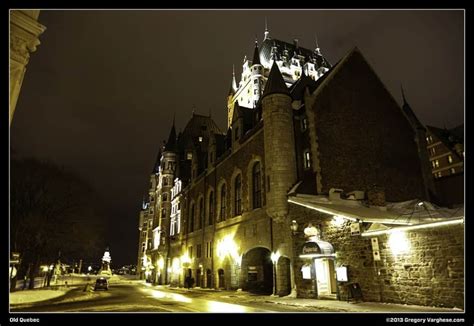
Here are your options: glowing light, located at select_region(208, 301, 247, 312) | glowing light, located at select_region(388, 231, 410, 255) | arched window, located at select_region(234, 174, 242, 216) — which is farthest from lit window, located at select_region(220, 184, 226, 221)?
glowing light, located at select_region(388, 231, 410, 255)

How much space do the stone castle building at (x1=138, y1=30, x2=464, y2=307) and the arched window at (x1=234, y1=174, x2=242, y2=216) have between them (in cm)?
9

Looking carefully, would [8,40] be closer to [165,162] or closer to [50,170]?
[50,170]

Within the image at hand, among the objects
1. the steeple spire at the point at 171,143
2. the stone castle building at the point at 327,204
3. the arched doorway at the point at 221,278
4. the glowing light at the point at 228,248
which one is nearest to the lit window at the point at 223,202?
the stone castle building at the point at 327,204

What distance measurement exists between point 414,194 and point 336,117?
26.4 feet

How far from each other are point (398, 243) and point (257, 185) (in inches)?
493

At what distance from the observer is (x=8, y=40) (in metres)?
5.37

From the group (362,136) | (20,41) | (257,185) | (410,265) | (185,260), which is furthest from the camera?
(185,260)

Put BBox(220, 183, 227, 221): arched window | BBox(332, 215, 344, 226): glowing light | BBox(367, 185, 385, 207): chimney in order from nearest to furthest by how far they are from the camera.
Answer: BBox(332, 215, 344, 226): glowing light, BBox(367, 185, 385, 207): chimney, BBox(220, 183, 227, 221): arched window

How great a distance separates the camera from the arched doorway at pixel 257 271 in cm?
2398

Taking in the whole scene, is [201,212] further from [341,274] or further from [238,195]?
[341,274]

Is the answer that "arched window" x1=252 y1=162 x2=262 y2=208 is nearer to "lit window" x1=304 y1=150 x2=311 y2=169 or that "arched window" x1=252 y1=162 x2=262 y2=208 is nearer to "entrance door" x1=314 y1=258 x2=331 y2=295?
"lit window" x1=304 y1=150 x2=311 y2=169

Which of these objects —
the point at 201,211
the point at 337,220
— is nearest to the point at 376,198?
the point at 337,220

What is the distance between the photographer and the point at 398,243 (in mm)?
13078

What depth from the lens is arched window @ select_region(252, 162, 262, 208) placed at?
943 inches
